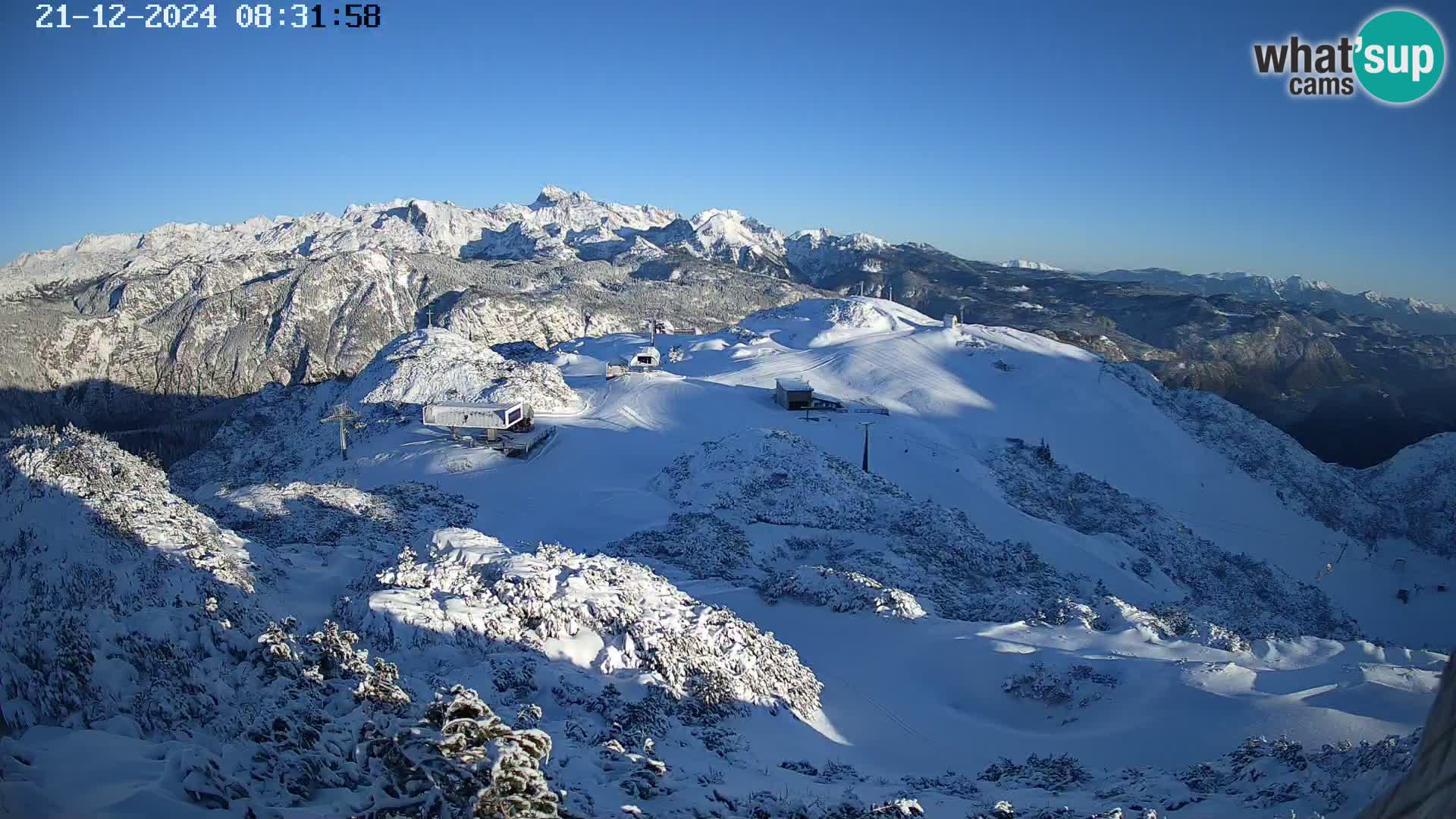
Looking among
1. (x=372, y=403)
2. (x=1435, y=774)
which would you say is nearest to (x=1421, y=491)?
(x=1435, y=774)

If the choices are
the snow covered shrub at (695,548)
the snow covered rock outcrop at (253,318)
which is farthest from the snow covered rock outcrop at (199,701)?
the snow covered rock outcrop at (253,318)

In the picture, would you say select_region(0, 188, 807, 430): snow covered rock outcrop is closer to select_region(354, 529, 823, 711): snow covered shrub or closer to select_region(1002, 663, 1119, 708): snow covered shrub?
select_region(354, 529, 823, 711): snow covered shrub

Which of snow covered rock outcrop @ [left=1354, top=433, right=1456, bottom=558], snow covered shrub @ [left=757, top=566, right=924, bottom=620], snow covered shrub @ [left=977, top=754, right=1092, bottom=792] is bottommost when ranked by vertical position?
snow covered rock outcrop @ [left=1354, top=433, right=1456, bottom=558]

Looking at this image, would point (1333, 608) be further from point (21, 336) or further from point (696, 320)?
point (21, 336)

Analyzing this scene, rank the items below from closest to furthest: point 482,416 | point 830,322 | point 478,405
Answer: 1. point 482,416
2. point 478,405
3. point 830,322

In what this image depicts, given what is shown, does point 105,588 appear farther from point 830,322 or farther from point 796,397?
point 830,322

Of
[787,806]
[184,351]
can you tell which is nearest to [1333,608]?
[787,806]

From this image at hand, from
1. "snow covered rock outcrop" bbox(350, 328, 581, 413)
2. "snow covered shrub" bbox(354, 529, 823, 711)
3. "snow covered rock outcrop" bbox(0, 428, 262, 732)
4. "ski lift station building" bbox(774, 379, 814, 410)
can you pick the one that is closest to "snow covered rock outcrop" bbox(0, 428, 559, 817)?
"snow covered rock outcrop" bbox(0, 428, 262, 732)
